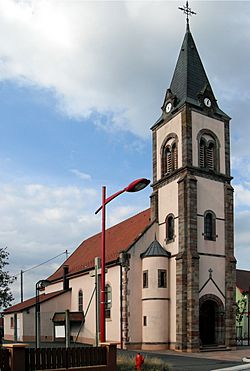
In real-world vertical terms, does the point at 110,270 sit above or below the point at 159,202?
below

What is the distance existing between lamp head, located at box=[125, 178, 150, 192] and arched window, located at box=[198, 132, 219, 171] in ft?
69.8

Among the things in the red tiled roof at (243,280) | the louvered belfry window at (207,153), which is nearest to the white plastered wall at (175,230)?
the louvered belfry window at (207,153)

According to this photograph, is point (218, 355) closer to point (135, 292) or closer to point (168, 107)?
point (135, 292)

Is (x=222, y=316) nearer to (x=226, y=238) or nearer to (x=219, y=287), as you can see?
(x=219, y=287)

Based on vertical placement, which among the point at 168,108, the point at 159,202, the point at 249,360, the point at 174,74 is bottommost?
the point at 249,360

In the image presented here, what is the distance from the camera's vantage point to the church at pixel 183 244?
34562mm

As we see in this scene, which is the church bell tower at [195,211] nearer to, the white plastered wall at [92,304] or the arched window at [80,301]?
the white plastered wall at [92,304]

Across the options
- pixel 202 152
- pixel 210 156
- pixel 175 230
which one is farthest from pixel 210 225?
pixel 202 152

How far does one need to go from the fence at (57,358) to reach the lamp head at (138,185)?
556 cm

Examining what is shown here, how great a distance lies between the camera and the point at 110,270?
3866 cm

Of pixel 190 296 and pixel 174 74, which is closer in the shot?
pixel 190 296

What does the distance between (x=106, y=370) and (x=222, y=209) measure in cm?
2196

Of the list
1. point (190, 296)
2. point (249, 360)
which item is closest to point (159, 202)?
point (190, 296)

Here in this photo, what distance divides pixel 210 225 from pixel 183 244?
3192 millimetres
